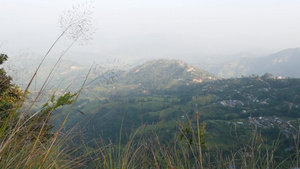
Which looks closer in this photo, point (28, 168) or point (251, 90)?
point (28, 168)

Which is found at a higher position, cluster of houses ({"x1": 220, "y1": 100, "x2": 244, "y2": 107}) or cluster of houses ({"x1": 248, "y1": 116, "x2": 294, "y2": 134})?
cluster of houses ({"x1": 248, "y1": 116, "x2": 294, "y2": 134})

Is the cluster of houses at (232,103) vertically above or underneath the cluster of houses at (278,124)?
underneath

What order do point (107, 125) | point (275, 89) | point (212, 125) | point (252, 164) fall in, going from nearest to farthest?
point (252, 164)
point (212, 125)
point (107, 125)
point (275, 89)

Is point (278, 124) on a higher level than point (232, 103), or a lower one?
lower

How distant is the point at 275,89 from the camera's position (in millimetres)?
178500

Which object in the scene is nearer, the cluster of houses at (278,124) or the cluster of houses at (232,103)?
the cluster of houses at (278,124)

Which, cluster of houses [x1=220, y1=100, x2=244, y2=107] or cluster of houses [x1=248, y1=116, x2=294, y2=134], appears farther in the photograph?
cluster of houses [x1=220, y1=100, x2=244, y2=107]

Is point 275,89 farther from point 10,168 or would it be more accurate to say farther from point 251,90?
point 10,168

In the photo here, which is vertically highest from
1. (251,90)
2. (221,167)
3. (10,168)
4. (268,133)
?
(10,168)

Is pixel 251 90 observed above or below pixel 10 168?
below

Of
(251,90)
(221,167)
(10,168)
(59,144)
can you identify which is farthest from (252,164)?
(251,90)

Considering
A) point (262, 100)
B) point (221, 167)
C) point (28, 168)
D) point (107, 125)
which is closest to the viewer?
point (28, 168)

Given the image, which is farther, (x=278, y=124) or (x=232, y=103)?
(x=232, y=103)

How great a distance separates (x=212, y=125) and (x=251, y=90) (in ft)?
276
